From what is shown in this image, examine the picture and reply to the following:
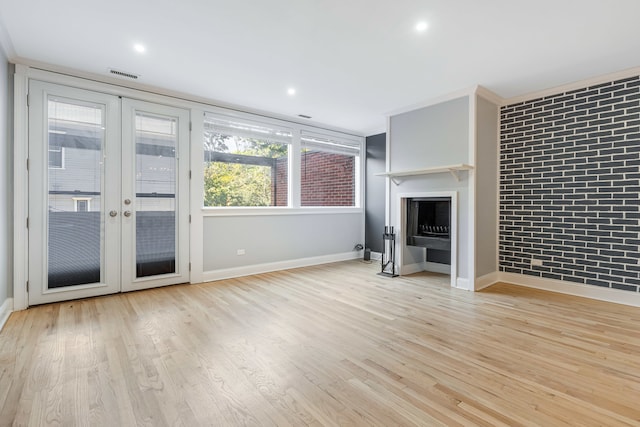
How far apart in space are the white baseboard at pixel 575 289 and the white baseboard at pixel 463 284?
2.56ft

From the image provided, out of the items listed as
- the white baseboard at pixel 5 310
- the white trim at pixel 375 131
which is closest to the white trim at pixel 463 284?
the white trim at pixel 375 131

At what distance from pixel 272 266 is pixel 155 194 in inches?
80.4

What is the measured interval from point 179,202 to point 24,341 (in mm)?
2091

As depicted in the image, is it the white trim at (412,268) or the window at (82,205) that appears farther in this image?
the white trim at (412,268)

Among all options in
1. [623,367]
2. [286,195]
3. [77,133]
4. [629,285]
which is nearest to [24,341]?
[77,133]

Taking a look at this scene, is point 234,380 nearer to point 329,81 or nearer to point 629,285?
point 329,81

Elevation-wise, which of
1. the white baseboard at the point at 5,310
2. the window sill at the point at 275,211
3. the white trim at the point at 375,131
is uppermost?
the white trim at the point at 375,131

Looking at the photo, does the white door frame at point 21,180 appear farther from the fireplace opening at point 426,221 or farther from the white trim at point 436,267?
the white trim at point 436,267

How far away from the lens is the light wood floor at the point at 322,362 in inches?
60.8

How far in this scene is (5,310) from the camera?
2.83 metres

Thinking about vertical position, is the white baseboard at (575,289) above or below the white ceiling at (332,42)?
below

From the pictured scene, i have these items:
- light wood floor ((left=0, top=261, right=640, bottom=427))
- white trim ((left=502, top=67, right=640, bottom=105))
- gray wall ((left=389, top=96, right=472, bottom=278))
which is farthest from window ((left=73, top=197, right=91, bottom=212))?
white trim ((left=502, top=67, right=640, bottom=105))

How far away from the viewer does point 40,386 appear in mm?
1761

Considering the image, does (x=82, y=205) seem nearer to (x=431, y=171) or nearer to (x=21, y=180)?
(x=21, y=180)
